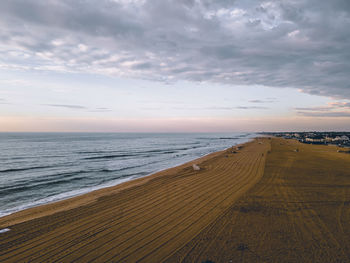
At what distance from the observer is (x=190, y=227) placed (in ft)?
23.2

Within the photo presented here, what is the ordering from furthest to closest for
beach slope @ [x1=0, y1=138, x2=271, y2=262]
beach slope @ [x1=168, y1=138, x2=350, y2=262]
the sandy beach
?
beach slope @ [x1=0, y1=138, x2=271, y2=262] → the sandy beach → beach slope @ [x1=168, y1=138, x2=350, y2=262]

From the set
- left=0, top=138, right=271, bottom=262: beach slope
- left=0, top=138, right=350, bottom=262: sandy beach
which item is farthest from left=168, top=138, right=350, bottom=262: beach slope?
left=0, top=138, right=271, bottom=262: beach slope

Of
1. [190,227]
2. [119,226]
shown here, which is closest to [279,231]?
[190,227]

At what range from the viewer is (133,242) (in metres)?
6.14

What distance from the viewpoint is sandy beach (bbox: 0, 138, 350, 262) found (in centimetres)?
547

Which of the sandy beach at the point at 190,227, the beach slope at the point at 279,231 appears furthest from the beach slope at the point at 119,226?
the beach slope at the point at 279,231

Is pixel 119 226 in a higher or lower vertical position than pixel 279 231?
lower

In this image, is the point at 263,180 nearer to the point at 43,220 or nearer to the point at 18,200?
the point at 43,220

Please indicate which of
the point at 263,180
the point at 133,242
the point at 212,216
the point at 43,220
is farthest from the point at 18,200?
the point at 263,180

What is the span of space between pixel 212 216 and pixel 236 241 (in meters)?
1.99

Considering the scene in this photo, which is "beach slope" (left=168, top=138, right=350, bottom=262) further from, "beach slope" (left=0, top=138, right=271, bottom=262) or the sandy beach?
"beach slope" (left=0, top=138, right=271, bottom=262)

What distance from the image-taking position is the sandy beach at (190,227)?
5473 mm

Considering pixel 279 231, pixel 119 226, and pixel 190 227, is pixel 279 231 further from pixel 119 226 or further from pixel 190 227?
pixel 119 226

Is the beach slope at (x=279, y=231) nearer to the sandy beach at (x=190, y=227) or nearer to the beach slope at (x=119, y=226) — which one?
the sandy beach at (x=190, y=227)
